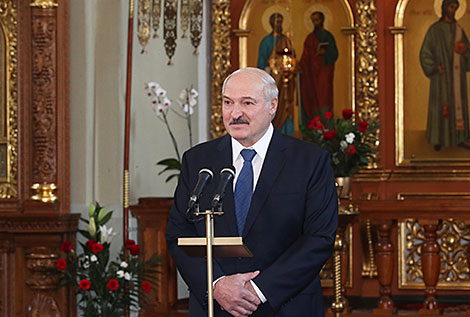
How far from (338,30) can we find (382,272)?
284cm

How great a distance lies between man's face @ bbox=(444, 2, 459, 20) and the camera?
8500 millimetres

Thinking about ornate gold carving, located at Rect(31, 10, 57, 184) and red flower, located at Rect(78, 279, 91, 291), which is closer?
red flower, located at Rect(78, 279, 91, 291)

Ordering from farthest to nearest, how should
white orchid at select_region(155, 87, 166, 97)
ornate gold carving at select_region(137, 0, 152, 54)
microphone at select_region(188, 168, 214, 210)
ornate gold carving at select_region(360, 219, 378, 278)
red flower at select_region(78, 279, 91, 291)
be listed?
ornate gold carving at select_region(360, 219, 378, 278), white orchid at select_region(155, 87, 166, 97), ornate gold carving at select_region(137, 0, 152, 54), red flower at select_region(78, 279, 91, 291), microphone at select_region(188, 168, 214, 210)

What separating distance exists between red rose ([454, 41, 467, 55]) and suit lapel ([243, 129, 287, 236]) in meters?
5.52

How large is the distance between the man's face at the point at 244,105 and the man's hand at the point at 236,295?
0.52 metres

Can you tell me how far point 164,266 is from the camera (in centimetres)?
702

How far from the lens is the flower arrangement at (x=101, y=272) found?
624 centimetres

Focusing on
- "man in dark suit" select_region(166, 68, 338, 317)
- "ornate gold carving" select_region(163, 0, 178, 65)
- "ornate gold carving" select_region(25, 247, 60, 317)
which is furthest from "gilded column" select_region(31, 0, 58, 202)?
"man in dark suit" select_region(166, 68, 338, 317)

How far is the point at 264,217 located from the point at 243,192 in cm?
13

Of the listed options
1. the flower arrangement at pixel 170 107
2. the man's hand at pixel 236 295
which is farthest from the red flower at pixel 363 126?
the man's hand at pixel 236 295

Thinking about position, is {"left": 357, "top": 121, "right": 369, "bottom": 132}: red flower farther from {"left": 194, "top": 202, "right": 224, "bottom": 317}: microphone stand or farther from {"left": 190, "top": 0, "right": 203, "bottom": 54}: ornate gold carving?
{"left": 194, "top": 202, "right": 224, "bottom": 317}: microphone stand

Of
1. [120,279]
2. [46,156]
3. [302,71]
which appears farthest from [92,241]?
[302,71]

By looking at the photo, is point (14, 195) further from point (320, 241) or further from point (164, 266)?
point (320, 241)

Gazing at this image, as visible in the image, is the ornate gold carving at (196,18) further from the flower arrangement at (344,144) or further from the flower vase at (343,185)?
the flower vase at (343,185)
